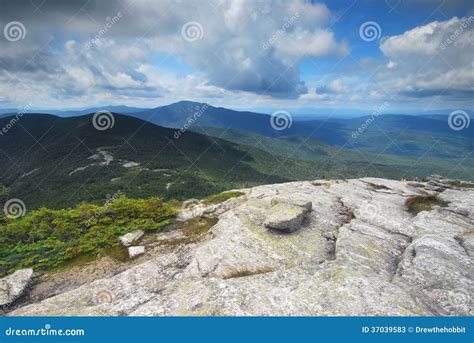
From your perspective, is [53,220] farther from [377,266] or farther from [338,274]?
[377,266]

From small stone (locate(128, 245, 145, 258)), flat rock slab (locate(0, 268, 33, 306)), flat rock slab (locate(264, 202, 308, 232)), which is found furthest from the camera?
flat rock slab (locate(264, 202, 308, 232))

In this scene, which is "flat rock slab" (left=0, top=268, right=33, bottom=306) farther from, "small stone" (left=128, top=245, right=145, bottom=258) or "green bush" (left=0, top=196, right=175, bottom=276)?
"small stone" (left=128, top=245, right=145, bottom=258)

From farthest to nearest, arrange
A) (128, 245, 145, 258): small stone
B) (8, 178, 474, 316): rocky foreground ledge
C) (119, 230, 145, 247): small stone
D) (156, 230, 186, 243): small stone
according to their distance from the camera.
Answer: (156, 230, 186, 243): small stone, (119, 230, 145, 247): small stone, (128, 245, 145, 258): small stone, (8, 178, 474, 316): rocky foreground ledge

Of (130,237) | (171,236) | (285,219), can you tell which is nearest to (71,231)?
(130,237)

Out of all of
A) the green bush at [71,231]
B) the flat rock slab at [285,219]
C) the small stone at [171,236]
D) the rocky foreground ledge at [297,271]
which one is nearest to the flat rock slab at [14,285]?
the green bush at [71,231]

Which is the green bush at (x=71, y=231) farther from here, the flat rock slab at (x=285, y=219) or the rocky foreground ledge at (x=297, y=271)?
the flat rock slab at (x=285, y=219)

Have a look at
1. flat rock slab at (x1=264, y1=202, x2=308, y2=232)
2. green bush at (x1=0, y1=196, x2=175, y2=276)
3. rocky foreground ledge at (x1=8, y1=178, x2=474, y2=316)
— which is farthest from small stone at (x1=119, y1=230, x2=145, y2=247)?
flat rock slab at (x1=264, y1=202, x2=308, y2=232)

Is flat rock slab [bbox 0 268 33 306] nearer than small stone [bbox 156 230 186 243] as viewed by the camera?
Yes
